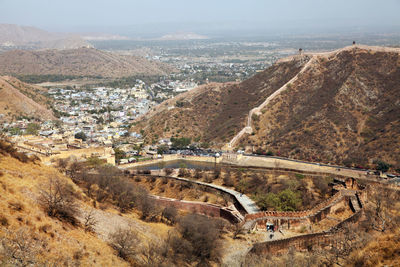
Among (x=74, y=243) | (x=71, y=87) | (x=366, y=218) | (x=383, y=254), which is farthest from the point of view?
(x=71, y=87)

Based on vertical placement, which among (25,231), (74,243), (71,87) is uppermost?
(25,231)

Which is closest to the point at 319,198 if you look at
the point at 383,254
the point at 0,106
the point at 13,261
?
the point at 383,254

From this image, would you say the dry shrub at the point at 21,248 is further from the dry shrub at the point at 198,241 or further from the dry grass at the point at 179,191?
the dry grass at the point at 179,191

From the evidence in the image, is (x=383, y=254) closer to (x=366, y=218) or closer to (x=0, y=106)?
(x=366, y=218)

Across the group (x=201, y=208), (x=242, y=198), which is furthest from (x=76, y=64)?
(x=201, y=208)

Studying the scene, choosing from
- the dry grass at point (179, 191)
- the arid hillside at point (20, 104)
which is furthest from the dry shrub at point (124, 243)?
the arid hillside at point (20, 104)
